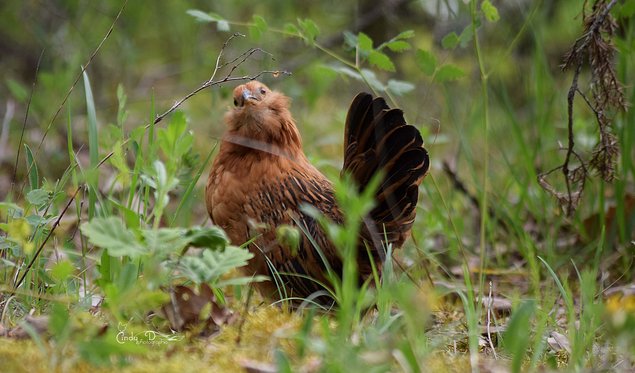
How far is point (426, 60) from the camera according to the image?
375cm

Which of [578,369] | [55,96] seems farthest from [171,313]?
[55,96]

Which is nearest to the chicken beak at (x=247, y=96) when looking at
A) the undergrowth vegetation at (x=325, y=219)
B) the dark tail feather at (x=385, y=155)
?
the undergrowth vegetation at (x=325, y=219)

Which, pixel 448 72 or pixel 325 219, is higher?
pixel 448 72

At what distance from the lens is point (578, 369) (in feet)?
8.19

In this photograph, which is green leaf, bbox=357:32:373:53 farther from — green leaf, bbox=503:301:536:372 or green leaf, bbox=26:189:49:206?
green leaf, bbox=503:301:536:372

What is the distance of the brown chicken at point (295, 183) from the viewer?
345 cm

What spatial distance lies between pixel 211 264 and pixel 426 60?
1792 mm

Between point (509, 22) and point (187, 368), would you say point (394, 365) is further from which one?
point (509, 22)

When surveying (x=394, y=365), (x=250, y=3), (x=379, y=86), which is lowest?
(x=394, y=365)

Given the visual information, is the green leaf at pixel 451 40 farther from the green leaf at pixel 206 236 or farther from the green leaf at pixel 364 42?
the green leaf at pixel 206 236


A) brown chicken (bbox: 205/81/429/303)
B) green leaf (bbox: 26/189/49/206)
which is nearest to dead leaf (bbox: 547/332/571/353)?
brown chicken (bbox: 205/81/429/303)

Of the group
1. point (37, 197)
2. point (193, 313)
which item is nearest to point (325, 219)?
point (193, 313)

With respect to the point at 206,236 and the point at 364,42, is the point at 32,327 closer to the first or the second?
the point at 206,236

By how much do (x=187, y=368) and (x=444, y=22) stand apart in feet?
16.1
